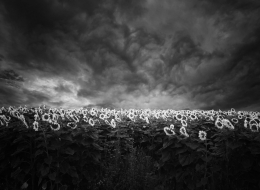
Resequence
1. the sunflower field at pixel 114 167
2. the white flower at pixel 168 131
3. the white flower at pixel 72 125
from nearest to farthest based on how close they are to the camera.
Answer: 1. the sunflower field at pixel 114 167
2. the white flower at pixel 168 131
3. the white flower at pixel 72 125

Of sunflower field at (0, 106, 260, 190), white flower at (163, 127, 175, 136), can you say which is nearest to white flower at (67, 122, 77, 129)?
sunflower field at (0, 106, 260, 190)

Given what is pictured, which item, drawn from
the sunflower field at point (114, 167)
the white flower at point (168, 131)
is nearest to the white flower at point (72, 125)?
the sunflower field at point (114, 167)

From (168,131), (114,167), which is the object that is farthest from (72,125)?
(168,131)

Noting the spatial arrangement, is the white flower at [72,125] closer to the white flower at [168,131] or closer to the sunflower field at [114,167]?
the sunflower field at [114,167]

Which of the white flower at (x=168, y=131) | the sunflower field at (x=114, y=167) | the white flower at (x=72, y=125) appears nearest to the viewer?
the sunflower field at (x=114, y=167)

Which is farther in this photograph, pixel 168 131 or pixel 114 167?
pixel 114 167

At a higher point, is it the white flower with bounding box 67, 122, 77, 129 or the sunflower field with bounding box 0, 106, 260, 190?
the white flower with bounding box 67, 122, 77, 129

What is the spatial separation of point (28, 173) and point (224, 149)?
573 cm

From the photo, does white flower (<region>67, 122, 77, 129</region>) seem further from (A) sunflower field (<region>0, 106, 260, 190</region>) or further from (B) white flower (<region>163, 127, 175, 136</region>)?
(B) white flower (<region>163, 127, 175, 136</region>)

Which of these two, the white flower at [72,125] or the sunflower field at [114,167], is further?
the white flower at [72,125]

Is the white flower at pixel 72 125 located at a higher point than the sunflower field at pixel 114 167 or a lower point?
higher

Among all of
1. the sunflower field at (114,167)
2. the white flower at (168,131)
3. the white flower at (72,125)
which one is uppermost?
the white flower at (72,125)

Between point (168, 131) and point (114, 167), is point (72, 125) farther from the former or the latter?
point (168, 131)

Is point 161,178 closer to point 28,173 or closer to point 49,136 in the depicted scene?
point 49,136
